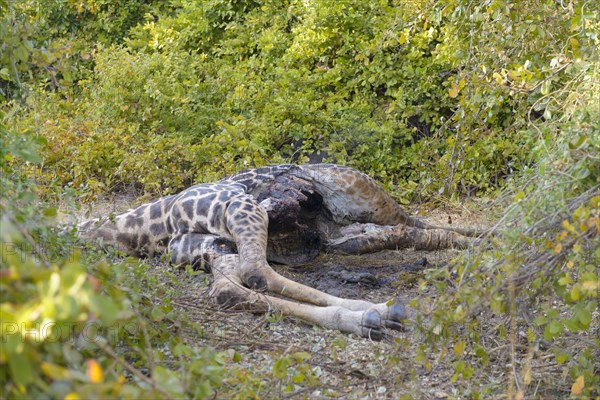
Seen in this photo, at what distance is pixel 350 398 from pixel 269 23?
682 cm

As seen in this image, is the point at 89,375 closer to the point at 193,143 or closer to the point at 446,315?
the point at 446,315

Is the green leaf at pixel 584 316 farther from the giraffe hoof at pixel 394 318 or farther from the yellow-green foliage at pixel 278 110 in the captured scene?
the yellow-green foliage at pixel 278 110

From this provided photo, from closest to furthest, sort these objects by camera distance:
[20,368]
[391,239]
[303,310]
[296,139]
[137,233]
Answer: [20,368]
[303,310]
[137,233]
[391,239]
[296,139]

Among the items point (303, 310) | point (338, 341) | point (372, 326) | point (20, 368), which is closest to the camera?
point (20, 368)

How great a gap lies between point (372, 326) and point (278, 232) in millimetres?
1893

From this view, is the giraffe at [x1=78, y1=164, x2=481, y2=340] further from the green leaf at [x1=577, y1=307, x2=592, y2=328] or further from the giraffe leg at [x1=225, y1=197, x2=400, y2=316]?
the green leaf at [x1=577, y1=307, x2=592, y2=328]

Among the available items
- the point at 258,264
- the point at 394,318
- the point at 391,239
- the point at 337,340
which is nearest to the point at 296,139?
the point at 391,239

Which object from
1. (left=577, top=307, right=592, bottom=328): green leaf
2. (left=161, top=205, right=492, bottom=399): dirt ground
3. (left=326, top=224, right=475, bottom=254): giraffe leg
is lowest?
(left=326, top=224, right=475, bottom=254): giraffe leg

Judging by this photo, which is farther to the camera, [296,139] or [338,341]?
[296,139]

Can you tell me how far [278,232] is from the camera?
639 cm

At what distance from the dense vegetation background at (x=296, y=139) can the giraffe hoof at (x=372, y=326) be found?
47 cm

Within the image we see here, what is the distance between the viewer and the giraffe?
495 centimetres

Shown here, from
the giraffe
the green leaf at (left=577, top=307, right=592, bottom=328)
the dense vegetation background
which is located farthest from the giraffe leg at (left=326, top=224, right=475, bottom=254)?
the green leaf at (left=577, top=307, right=592, bottom=328)

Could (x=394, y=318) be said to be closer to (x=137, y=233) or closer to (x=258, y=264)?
(x=258, y=264)
